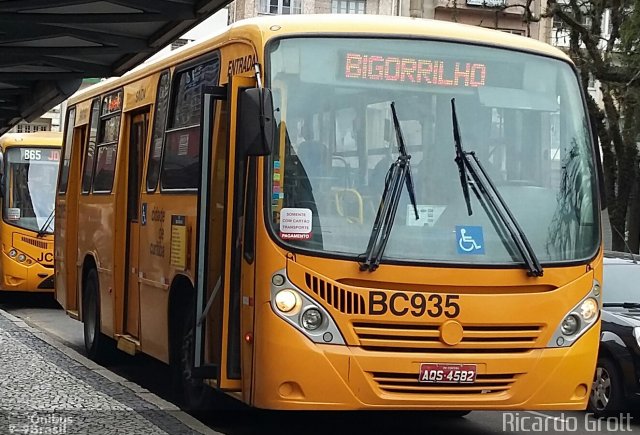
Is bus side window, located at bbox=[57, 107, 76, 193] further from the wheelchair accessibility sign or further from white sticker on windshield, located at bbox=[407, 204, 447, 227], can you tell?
the wheelchair accessibility sign

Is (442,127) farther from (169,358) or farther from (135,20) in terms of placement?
(135,20)

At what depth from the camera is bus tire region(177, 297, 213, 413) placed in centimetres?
851

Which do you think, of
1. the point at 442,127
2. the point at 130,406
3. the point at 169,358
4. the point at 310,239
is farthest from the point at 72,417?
the point at 442,127

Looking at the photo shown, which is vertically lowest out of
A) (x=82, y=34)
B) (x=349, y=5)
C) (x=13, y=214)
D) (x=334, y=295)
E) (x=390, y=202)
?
(x=334, y=295)

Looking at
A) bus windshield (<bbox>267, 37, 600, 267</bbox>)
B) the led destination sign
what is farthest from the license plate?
the led destination sign

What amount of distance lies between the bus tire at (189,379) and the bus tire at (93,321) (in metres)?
3.12

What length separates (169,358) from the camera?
9086 mm

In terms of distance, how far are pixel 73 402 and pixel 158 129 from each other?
8.83 feet

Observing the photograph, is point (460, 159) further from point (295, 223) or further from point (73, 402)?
point (73, 402)

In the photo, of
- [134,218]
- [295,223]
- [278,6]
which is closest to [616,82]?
[134,218]

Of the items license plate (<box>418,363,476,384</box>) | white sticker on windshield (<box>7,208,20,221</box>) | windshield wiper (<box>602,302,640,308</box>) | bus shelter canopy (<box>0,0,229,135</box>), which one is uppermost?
bus shelter canopy (<box>0,0,229,135</box>)

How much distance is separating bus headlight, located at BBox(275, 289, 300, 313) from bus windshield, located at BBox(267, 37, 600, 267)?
29 centimetres

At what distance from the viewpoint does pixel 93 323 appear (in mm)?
12031

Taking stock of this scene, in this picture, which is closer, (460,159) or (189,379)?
(460,159)
